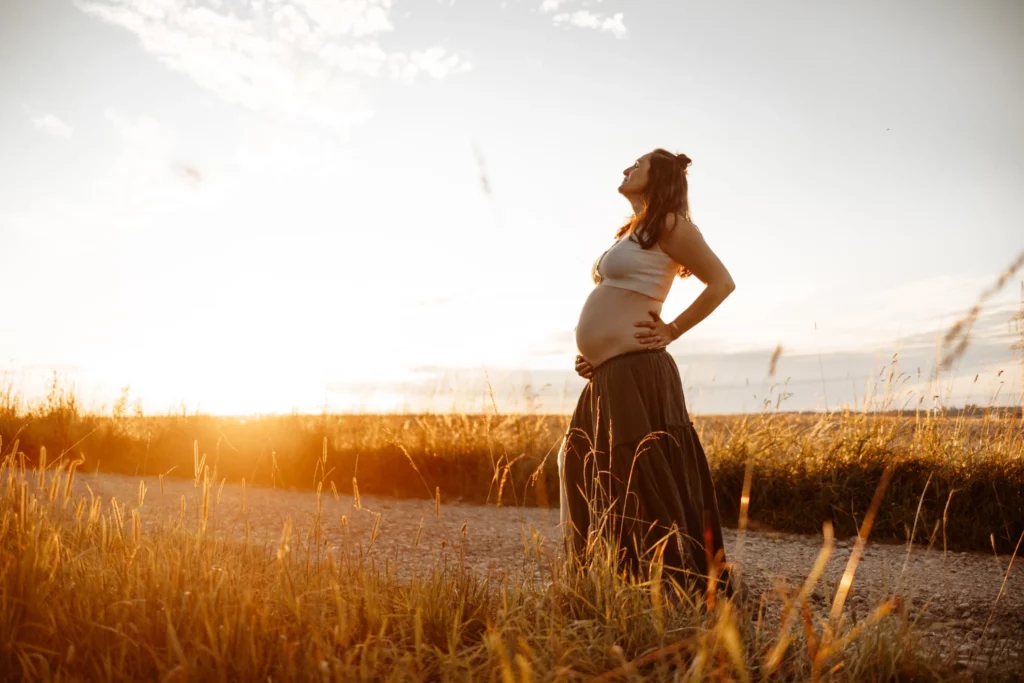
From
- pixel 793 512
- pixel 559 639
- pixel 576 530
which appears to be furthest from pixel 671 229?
pixel 793 512

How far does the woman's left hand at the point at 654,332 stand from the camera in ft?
9.98

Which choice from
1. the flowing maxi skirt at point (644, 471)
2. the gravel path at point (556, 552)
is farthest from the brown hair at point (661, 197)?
the gravel path at point (556, 552)

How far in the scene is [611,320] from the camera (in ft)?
10.2

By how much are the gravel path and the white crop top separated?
111 centimetres

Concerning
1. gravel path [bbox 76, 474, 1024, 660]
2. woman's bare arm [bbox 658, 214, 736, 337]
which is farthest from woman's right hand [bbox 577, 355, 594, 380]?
gravel path [bbox 76, 474, 1024, 660]

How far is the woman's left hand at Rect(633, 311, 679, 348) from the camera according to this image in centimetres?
304

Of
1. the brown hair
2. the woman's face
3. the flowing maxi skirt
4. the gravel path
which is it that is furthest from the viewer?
the gravel path

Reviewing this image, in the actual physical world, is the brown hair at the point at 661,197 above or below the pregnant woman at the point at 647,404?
above

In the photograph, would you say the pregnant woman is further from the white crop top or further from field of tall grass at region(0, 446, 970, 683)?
field of tall grass at region(0, 446, 970, 683)

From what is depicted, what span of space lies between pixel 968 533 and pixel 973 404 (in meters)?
2.11

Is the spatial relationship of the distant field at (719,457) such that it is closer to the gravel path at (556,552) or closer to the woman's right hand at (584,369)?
the gravel path at (556,552)

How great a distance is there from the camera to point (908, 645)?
2311 mm

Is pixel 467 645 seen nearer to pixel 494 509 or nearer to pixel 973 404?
pixel 494 509

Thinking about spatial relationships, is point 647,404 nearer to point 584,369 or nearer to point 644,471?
point 644,471
